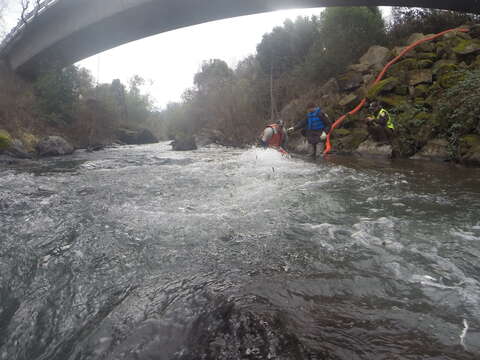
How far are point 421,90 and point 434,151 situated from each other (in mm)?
3730

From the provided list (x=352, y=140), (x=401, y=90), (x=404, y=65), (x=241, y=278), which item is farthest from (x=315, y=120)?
(x=241, y=278)

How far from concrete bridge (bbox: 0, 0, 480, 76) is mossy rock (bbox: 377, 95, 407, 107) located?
7402mm

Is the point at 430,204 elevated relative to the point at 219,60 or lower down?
lower down

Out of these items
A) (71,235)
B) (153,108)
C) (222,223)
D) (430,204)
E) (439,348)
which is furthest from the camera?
(153,108)

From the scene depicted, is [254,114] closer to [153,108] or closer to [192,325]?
[192,325]

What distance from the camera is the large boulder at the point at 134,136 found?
32547mm

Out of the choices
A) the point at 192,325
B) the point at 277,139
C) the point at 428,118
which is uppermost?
the point at 428,118

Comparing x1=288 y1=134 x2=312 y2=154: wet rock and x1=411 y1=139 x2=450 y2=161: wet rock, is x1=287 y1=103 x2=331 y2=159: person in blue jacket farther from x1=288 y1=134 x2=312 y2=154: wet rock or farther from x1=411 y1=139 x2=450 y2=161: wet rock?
x1=411 y1=139 x2=450 y2=161: wet rock

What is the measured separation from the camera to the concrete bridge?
16.7 meters

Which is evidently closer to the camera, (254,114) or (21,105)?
(21,105)

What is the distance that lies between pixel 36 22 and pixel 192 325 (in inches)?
1139

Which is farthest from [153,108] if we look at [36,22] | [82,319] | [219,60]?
[82,319]

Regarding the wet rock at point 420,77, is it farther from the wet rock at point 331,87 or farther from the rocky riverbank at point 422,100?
the wet rock at point 331,87

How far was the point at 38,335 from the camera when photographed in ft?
5.60
